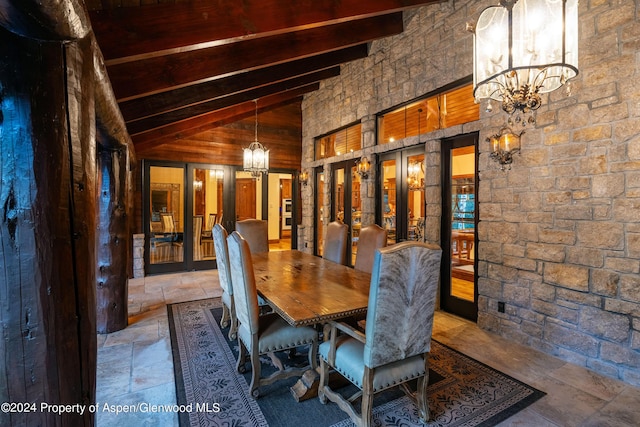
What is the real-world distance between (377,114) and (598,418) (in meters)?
4.31

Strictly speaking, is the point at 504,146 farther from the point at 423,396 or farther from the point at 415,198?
the point at 423,396

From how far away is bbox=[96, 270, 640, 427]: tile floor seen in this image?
192 centimetres

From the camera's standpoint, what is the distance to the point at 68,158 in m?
1.14

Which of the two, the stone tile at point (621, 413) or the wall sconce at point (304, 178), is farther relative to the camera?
the wall sconce at point (304, 178)

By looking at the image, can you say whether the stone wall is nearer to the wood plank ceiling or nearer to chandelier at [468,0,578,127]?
chandelier at [468,0,578,127]

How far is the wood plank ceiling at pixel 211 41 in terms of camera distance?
1.98 m

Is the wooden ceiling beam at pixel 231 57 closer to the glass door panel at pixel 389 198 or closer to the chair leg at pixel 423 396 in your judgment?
the glass door panel at pixel 389 198

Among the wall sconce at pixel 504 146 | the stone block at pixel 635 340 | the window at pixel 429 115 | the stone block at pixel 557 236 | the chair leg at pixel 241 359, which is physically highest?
the window at pixel 429 115

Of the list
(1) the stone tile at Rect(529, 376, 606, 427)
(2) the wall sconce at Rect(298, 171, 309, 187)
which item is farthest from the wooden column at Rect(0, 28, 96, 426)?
(2) the wall sconce at Rect(298, 171, 309, 187)

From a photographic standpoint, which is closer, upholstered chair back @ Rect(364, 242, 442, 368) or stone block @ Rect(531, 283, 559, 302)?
upholstered chair back @ Rect(364, 242, 442, 368)

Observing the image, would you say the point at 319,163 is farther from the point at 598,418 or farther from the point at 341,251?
the point at 598,418

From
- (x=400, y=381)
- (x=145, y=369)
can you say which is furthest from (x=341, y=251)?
(x=145, y=369)

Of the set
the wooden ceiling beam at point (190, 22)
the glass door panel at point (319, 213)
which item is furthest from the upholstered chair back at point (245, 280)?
the glass door panel at point (319, 213)

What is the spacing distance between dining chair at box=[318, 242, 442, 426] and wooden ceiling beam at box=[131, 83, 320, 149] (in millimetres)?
4757
